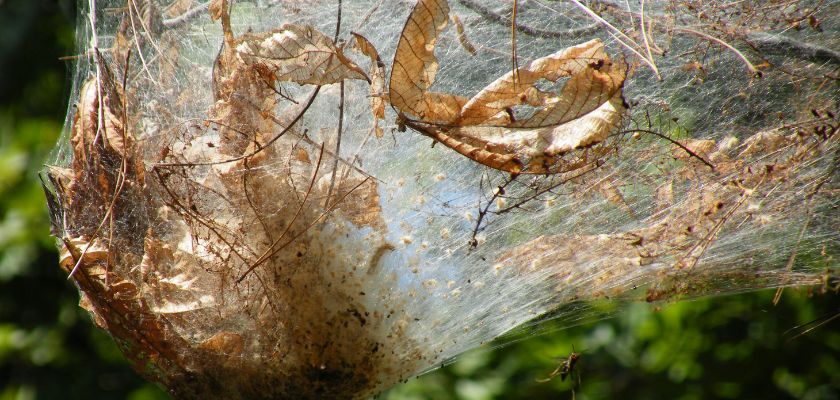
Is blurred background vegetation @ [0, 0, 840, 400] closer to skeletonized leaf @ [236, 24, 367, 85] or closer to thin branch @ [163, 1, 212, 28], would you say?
thin branch @ [163, 1, 212, 28]

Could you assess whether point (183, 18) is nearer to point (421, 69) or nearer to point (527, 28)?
point (421, 69)

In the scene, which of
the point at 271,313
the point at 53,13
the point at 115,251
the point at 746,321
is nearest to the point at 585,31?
the point at 271,313

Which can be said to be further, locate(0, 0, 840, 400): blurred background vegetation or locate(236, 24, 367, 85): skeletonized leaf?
locate(0, 0, 840, 400): blurred background vegetation

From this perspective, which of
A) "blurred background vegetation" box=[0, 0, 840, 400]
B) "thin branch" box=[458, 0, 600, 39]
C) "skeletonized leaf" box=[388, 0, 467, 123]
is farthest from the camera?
"blurred background vegetation" box=[0, 0, 840, 400]

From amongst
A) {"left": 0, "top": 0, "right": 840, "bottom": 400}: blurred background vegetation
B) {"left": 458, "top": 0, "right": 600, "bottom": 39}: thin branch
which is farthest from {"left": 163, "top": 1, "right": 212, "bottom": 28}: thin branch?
{"left": 0, "top": 0, "right": 840, "bottom": 400}: blurred background vegetation

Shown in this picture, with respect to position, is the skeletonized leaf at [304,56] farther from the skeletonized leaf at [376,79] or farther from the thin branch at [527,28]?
the thin branch at [527,28]

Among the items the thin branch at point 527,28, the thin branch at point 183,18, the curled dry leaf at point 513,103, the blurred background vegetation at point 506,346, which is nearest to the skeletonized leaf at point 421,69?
the curled dry leaf at point 513,103
